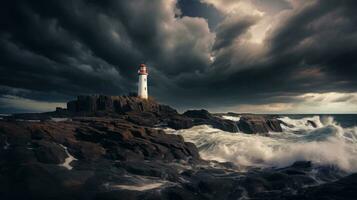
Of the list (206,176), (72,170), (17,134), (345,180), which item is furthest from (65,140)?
(345,180)

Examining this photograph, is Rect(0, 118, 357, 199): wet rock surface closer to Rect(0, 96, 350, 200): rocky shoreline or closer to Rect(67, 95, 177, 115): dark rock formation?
Rect(0, 96, 350, 200): rocky shoreline

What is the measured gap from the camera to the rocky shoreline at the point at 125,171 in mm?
11533

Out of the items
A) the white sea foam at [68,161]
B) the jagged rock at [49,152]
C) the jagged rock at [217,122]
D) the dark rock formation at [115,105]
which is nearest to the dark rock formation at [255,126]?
the jagged rock at [217,122]

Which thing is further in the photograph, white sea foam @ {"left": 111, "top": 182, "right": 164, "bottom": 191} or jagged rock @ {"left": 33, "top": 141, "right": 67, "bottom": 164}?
jagged rock @ {"left": 33, "top": 141, "right": 67, "bottom": 164}

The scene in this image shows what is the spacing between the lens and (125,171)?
15531 mm

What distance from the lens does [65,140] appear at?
20.6 meters

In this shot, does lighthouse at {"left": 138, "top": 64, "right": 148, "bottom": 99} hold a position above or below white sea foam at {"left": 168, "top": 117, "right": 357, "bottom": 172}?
above

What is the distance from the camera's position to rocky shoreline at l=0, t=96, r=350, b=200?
11.5 meters

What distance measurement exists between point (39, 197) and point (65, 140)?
10534 mm

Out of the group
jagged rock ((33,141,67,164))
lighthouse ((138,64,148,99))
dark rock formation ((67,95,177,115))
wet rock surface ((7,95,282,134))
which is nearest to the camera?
jagged rock ((33,141,67,164))

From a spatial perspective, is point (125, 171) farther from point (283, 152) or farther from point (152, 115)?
point (152, 115)

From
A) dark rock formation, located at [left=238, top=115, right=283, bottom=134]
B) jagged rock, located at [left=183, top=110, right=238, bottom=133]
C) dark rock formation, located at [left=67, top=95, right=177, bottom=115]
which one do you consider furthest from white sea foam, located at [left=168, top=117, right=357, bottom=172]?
dark rock formation, located at [left=67, top=95, right=177, bottom=115]

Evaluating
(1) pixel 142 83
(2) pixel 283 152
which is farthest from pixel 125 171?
(1) pixel 142 83

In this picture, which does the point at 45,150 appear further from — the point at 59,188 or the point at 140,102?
the point at 140,102
